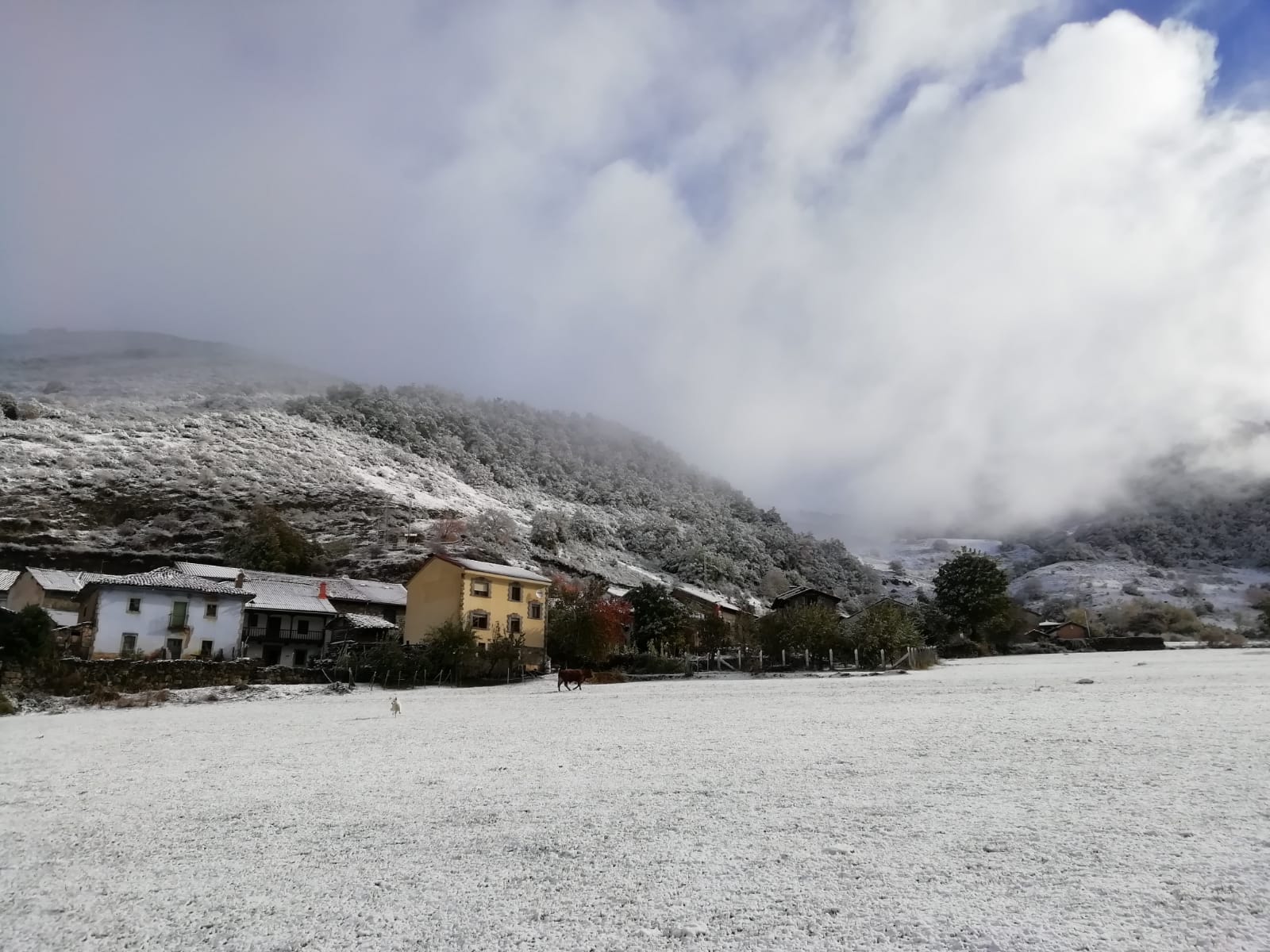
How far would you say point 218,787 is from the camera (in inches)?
384

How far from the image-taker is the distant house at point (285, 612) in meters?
49.0

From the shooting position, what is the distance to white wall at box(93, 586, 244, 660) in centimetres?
3853

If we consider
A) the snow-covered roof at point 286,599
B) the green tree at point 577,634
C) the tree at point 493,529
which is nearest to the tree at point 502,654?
the green tree at point 577,634

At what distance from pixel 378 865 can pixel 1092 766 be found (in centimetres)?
809

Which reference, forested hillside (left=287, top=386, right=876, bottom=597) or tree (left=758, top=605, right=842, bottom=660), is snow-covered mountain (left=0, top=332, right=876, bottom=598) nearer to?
forested hillside (left=287, top=386, right=876, bottom=597)

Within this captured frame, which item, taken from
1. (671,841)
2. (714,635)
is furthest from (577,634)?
(671,841)

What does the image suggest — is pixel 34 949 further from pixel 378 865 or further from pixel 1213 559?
pixel 1213 559

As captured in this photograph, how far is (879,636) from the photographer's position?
39.4 m

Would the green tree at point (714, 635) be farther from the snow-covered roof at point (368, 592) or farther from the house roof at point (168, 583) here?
the house roof at point (168, 583)

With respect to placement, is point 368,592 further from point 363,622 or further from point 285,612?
point 285,612

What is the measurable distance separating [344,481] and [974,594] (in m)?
77.6

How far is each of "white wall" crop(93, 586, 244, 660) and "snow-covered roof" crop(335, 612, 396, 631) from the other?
791 cm

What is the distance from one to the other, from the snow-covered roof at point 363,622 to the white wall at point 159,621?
7912 millimetres

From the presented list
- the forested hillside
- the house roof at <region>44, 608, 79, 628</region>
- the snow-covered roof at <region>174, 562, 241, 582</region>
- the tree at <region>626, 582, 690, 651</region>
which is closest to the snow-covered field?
the tree at <region>626, 582, 690, 651</region>
